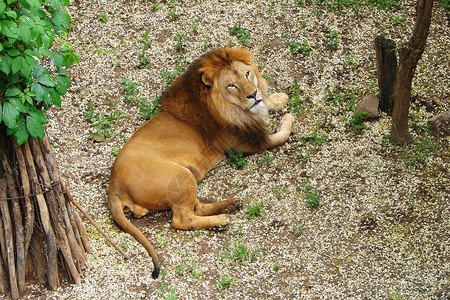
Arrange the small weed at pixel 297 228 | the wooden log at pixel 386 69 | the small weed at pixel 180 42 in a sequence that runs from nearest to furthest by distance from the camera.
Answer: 1. the small weed at pixel 297 228
2. the wooden log at pixel 386 69
3. the small weed at pixel 180 42

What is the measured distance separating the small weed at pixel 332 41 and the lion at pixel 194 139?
1.31m

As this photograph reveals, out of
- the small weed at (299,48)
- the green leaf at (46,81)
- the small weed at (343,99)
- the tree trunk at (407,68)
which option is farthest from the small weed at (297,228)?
the small weed at (299,48)

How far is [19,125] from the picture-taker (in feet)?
12.2

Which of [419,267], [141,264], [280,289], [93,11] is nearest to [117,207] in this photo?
[141,264]

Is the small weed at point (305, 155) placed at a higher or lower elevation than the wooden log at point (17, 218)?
lower

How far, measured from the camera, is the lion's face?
552cm

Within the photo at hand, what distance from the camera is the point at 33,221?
4148 mm

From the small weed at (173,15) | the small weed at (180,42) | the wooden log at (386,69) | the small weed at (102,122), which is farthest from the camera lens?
the small weed at (173,15)

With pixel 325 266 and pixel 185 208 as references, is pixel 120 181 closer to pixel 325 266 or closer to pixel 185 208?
pixel 185 208

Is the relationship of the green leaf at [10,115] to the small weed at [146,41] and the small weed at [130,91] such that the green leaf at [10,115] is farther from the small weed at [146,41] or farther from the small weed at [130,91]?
the small weed at [146,41]

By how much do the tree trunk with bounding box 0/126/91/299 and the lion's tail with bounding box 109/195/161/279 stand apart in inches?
18.0

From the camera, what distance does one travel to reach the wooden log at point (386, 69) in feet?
18.7

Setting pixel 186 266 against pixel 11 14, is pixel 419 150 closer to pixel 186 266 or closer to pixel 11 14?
pixel 186 266

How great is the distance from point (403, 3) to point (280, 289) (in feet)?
15.8
